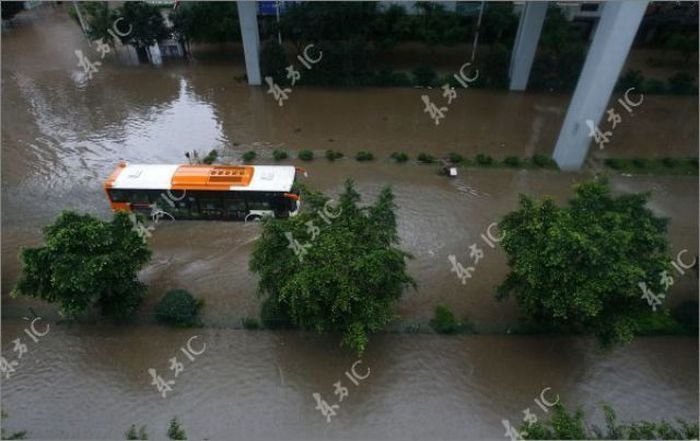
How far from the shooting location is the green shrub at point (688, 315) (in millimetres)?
13914

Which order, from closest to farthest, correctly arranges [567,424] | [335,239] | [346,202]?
1. [567,424]
2. [335,239]
3. [346,202]

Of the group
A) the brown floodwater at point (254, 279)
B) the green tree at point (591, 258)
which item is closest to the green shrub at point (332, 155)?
the brown floodwater at point (254, 279)

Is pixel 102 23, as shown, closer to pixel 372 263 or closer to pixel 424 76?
pixel 424 76

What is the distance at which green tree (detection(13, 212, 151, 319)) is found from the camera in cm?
1211

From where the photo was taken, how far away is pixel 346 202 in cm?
1266

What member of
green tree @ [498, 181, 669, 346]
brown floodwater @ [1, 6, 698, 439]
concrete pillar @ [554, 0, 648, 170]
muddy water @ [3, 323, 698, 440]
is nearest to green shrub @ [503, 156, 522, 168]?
brown floodwater @ [1, 6, 698, 439]

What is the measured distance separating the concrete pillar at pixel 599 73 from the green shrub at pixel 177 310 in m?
16.4

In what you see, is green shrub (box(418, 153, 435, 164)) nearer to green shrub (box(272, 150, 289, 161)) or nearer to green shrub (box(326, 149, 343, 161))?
green shrub (box(326, 149, 343, 161))

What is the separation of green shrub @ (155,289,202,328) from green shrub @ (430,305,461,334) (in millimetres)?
7031

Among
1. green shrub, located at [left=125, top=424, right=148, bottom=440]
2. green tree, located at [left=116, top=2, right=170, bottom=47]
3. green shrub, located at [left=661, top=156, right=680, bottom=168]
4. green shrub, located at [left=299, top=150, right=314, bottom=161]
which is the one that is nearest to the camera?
green shrub, located at [left=125, top=424, right=148, bottom=440]

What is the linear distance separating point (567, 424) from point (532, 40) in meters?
22.9

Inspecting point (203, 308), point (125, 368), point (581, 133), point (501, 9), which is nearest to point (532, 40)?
point (501, 9)

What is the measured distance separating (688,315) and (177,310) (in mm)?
14816

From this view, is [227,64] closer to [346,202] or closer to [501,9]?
[501,9]
